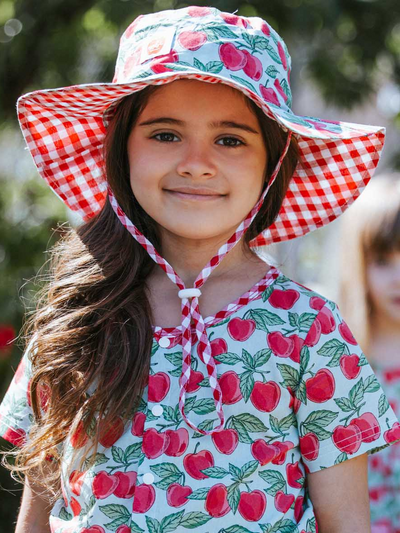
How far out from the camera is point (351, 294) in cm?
305

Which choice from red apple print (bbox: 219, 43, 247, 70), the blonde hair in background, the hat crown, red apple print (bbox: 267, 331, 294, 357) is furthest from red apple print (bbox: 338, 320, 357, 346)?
the blonde hair in background

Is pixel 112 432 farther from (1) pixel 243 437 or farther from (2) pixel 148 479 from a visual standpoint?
(1) pixel 243 437

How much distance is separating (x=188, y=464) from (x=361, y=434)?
0.39 metres

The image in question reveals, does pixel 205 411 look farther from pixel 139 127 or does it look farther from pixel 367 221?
pixel 367 221

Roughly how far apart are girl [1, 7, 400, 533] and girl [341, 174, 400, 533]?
0.93 m

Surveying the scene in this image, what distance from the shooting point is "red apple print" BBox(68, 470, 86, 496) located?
183cm

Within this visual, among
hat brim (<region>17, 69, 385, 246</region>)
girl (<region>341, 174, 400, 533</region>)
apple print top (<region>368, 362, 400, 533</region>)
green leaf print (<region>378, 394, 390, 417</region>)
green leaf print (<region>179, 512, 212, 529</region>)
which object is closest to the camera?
green leaf print (<region>179, 512, 212, 529</region>)

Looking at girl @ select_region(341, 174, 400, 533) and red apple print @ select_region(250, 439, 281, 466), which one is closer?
red apple print @ select_region(250, 439, 281, 466)

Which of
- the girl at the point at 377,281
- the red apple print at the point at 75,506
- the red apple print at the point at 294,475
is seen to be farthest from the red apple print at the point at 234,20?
the girl at the point at 377,281

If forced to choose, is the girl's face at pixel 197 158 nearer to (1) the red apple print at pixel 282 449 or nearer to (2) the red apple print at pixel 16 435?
(1) the red apple print at pixel 282 449

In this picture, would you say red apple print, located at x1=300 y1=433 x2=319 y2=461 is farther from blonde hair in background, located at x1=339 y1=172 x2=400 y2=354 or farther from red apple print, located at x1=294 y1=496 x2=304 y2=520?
blonde hair in background, located at x1=339 y1=172 x2=400 y2=354

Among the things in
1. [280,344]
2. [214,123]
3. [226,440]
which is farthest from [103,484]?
[214,123]

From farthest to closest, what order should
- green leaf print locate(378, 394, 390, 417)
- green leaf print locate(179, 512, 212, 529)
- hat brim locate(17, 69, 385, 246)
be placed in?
hat brim locate(17, 69, 385, 246) → green leaf print locate(378, 394, 390, 417) → green leaf print locate(179, 512, 212, 529)

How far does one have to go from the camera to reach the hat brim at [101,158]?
6.43 ft
